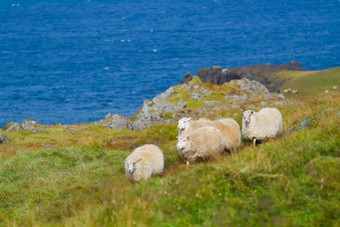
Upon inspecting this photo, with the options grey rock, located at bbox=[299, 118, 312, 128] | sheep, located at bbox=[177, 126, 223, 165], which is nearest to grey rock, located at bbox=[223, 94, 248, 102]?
grey rock, located at bbox=[299, 118, 312, 128]

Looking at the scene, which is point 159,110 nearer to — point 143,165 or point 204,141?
point 204,141

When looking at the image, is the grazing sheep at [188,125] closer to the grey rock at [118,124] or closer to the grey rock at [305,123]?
the grey rock at [305,123]

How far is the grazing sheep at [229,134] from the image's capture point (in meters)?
15.9

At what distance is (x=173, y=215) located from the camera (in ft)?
29.2

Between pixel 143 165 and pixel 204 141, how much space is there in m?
2.25

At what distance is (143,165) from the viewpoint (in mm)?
14281

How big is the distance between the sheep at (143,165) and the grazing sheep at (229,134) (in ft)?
8.51

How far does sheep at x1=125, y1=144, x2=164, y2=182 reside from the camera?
14.0m

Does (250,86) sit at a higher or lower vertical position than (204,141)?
lower

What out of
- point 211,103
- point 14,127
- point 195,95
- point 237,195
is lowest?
point 195,95

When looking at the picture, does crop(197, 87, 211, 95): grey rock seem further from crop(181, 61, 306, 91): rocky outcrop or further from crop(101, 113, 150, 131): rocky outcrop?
crop(181, 61, 306, 91): rocky outcrop

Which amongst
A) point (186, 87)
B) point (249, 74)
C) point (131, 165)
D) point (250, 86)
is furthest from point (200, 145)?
point (249, 74)

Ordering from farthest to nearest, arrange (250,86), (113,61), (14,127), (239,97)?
(113,61) < (250,86) < (239,97) < (14,127)

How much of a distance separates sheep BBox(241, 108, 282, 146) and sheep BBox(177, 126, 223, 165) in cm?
159
